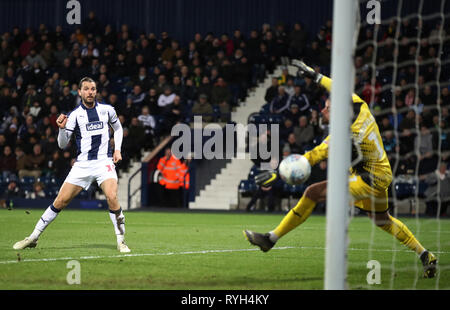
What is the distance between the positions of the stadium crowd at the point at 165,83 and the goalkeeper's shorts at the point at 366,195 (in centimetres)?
1027

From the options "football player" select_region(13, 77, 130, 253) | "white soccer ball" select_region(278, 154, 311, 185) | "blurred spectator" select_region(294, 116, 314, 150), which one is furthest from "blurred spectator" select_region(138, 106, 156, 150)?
"white soccer ball" select_region(278, 154, 311, 185)

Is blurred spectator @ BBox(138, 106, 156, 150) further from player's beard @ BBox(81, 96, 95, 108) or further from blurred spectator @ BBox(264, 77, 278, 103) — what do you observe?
player's beard @ BBox(81, 96, 95, 108)

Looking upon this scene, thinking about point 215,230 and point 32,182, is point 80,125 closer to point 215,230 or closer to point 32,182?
point 215,230

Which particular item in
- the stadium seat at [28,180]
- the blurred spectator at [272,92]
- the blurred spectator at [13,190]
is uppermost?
the blurred spectator at [272,92]

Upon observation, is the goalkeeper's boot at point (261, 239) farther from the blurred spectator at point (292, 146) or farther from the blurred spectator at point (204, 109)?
the blurred spectator at point (204, 109)

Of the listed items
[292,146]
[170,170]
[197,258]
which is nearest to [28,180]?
[170,170]

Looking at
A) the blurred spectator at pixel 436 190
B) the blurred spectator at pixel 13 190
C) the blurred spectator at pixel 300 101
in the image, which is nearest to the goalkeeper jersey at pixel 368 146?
the blurred spectator at pixel 436 190

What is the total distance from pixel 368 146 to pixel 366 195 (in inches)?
20.5

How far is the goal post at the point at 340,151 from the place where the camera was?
18.7 feet

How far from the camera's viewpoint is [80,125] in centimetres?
983

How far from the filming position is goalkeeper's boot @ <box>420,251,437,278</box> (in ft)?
25.2

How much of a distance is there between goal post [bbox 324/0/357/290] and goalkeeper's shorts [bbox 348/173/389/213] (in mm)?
2172
